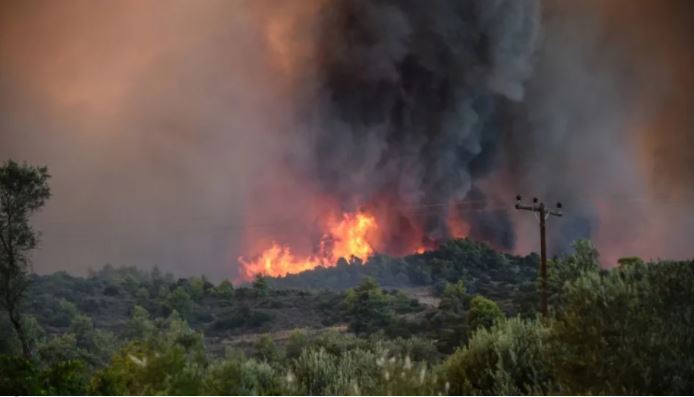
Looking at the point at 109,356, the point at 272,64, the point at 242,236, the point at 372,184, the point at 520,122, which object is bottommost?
the point at 109,356

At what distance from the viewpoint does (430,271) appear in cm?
1923

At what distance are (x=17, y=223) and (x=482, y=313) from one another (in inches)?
418

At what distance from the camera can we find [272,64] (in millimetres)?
18750

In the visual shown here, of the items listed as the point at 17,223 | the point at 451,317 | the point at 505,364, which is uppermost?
the point at 17,223

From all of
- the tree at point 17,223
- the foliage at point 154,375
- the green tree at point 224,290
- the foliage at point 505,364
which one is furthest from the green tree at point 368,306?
the foliage at point 154,375

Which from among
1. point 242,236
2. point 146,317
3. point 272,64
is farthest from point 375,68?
point 146,317

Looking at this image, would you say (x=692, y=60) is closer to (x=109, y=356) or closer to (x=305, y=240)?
(x=305, y=240)

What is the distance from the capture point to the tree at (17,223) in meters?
14.9

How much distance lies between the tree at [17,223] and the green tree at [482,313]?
986cm

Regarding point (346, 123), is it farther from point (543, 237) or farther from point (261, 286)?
point (543, 237)

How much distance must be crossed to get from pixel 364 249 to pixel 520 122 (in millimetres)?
5459

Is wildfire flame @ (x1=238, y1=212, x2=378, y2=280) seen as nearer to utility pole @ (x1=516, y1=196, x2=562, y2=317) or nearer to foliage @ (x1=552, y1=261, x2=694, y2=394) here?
utility pole @ (x1=516, y1=196, x2=562, y2=317)

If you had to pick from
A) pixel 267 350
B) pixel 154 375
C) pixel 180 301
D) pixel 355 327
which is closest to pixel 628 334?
pixel 154 375

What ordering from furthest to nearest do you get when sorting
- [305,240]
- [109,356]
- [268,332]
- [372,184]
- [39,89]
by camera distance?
1. [372,184]
2. [305,240]
3. [268,332]
4. [109,356]
5. [39,89]
